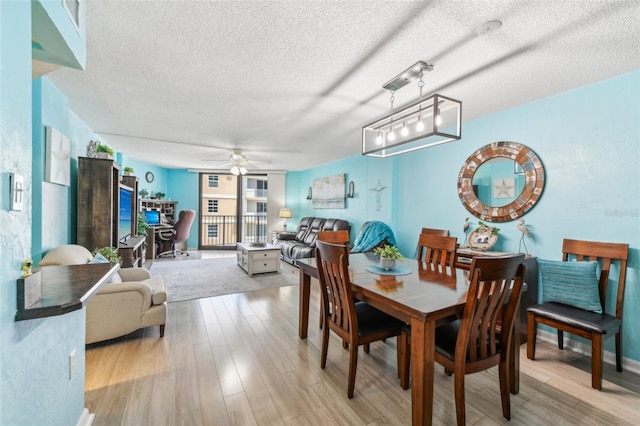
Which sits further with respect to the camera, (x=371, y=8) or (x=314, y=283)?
(x=314, y=283)

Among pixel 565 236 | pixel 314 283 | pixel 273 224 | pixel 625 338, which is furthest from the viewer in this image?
pixel 273 224

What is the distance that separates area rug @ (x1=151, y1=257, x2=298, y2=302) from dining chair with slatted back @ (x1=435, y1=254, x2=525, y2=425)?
3187 millimetres

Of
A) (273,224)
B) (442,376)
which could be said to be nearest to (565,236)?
(442,376)

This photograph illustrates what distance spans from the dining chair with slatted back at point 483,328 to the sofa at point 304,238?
3551 millimetres

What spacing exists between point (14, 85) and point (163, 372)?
206cm

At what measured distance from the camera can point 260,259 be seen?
4.95m

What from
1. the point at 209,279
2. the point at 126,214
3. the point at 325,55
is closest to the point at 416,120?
the point at 325,55

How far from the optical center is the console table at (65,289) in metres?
0.91

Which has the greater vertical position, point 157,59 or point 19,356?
point 157,59

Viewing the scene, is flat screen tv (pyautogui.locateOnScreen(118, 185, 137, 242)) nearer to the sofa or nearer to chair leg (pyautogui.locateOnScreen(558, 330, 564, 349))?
the sofa

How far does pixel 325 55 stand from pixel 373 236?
117 inches

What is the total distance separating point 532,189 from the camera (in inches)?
112

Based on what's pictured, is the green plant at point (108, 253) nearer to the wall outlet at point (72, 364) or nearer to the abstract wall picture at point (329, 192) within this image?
the wall outlet at point (72, 364)

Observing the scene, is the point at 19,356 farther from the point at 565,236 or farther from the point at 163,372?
the point at 565,236
